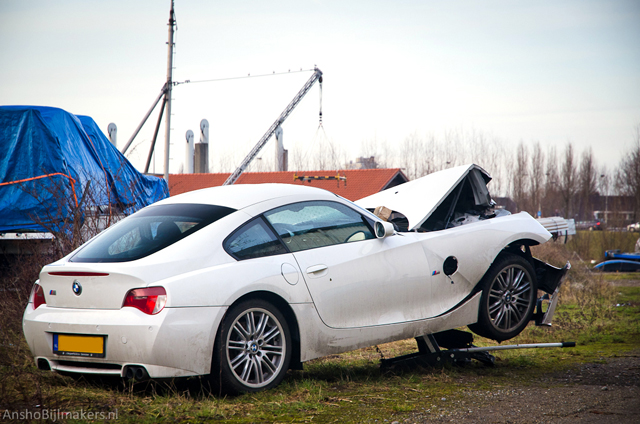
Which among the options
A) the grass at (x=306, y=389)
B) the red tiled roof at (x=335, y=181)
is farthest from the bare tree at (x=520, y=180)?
the grass at (x=306, y=389)

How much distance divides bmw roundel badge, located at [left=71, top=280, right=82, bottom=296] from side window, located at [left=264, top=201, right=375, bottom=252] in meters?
1.51

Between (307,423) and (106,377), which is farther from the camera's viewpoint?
(106,377)

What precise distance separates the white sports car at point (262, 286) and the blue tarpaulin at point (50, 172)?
3620 mm

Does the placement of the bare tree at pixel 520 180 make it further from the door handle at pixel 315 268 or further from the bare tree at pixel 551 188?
the door handle at pixel 315 268

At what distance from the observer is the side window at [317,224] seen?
5016 millimetres

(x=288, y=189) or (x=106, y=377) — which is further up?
(x=288, y=189)

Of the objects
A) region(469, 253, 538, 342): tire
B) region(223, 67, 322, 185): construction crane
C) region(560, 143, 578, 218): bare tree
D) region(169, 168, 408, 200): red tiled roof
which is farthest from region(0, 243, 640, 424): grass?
region(560, 143, 578, 218): bare tree

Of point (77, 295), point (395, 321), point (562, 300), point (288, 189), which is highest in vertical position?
point (288, 189)

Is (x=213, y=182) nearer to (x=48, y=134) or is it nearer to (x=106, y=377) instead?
(x=48, y=134)

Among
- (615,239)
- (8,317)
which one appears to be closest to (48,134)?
(8,317)

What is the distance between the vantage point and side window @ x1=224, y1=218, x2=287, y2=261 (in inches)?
182

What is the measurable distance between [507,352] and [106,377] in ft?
15.4

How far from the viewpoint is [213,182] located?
3844 cm

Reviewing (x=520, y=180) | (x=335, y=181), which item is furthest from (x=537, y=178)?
(x=335, y=181)
